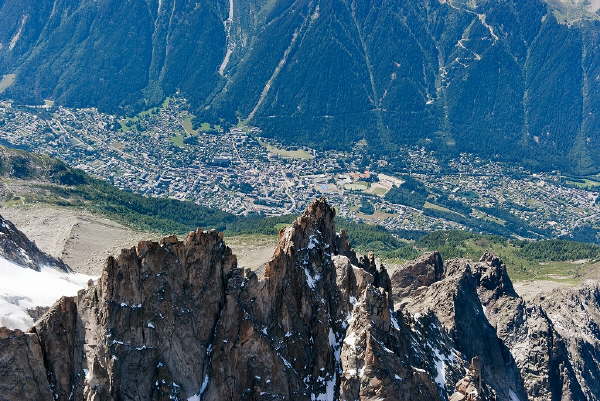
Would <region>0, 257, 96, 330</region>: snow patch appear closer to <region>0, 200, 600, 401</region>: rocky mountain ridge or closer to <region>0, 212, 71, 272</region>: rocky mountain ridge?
<region>0, 212, 71, 272</region>: rocky mountain ridge

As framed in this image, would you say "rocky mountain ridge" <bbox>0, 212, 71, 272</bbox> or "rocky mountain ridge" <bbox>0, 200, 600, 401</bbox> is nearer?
"rocky mountain ridge" <bbox>0, 200, 600, 401</bbox>

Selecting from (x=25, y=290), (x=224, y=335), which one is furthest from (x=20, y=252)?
(x=224, y=335)

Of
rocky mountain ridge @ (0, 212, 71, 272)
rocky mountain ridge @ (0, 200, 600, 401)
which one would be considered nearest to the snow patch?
rocky mountain ridge @ (0, 212, 71, 272)

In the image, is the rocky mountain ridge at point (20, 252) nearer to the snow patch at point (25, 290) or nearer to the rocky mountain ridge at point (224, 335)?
the snow patch at point (25, 290)

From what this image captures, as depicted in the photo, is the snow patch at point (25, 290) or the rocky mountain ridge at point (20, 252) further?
the rocky mountain ridge at point (20, 252)

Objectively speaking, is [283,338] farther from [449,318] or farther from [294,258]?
[449,318]

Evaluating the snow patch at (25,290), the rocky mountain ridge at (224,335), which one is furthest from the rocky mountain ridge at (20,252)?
the rocky mountain ridge at (224,335)

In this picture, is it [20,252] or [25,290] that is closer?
[25,290]

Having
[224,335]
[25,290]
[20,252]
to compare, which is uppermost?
[20,252]

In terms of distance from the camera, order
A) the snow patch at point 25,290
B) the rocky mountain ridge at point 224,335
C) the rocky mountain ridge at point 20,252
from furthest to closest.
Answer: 1. the rocky mountain ridge at point 20,252
2. the snow patch at point 25,290
3. the rocky mountain ridge at point 224,335

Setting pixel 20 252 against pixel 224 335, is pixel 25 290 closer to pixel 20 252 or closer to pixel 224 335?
pixel 20 252

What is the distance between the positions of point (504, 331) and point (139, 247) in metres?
118

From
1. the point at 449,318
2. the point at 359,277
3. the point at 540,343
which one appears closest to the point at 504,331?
the point at 540,343

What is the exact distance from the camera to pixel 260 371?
74.5 metres
